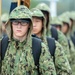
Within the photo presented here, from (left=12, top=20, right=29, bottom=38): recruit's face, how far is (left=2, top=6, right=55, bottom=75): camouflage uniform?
0.08 meters

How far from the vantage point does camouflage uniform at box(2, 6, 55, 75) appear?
8.73 metres

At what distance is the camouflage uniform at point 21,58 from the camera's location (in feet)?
28.7

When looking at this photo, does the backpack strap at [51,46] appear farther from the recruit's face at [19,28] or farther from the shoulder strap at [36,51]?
the recruit's face at [19,28]

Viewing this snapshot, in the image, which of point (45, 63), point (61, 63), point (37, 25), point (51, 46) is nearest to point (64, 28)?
point (37, 25)

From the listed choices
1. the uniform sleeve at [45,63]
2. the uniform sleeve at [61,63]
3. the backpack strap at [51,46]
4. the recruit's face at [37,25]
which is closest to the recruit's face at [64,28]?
the recruit's face at [37,25]

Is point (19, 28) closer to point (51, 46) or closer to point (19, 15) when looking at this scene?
point (19, 15)

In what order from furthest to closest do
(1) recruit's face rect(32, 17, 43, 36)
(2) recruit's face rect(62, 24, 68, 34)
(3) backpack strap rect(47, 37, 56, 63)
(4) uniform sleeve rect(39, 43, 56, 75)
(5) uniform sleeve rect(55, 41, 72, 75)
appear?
(2) recruit's face rect(62, 24, 68, 34) < (1) recruit's face rect(32, 17, 43, 36) < (3) backpack strap rect(47, 37, 56, 63) < (5) uniform sleeve rect(55, 41, 72, 75) < (4) uniform sleeve rect(39, 43, 56, 75)

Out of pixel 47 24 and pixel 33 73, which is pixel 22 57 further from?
pixel 47 24

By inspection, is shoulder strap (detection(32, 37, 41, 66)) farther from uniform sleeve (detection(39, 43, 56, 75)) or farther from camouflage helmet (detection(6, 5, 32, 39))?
camouflage helmet (detection(6, 5, 32, 39))

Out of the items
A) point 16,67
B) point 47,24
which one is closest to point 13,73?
point 16,67

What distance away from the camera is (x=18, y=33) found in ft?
28.9

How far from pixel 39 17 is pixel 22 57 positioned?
1844 millimetres

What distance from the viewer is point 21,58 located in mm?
8750

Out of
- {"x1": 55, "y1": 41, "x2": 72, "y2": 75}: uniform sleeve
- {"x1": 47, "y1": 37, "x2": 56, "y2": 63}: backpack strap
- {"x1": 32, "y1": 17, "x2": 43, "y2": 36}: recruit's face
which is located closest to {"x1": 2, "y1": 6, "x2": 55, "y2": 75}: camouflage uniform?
{"x1": 55, "y1": 41, "x2": 72, "y2": 75}: uniform sleeve
